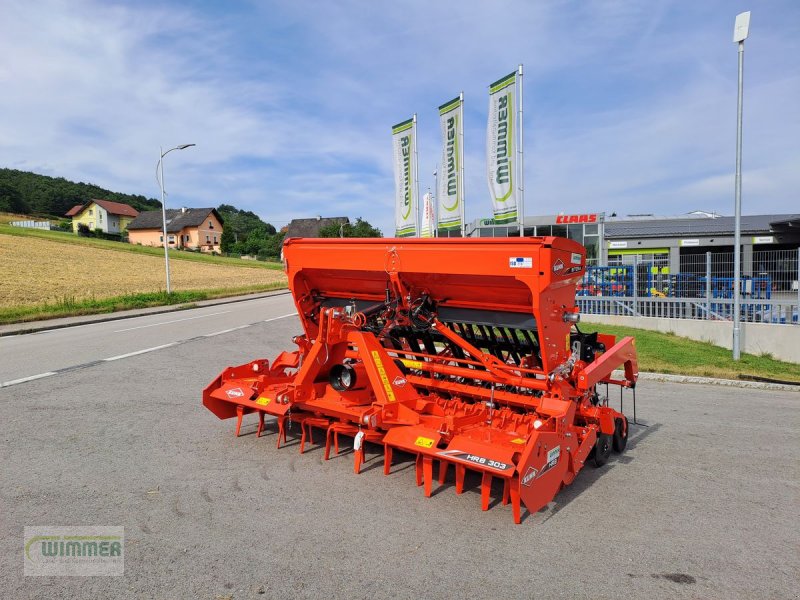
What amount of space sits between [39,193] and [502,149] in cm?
11731

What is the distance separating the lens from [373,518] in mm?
4105

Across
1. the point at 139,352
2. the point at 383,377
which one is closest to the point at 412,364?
the point at 383,377

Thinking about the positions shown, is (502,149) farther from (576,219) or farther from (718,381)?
(576,219)

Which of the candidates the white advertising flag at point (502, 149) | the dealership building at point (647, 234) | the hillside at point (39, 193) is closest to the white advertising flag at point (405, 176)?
the white advertising flag at point (502, 149)

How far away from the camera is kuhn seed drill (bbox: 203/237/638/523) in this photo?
176 inches

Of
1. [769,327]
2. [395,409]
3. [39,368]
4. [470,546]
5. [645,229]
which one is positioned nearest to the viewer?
[470,546]

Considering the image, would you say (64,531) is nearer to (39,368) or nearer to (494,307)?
(494,307)

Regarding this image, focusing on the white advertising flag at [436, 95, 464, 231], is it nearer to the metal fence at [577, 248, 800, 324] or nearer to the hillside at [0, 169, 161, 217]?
the metal fence at [577, 248, 800, 324]

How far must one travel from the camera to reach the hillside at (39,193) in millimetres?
98606

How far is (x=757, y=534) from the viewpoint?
3.93 meters

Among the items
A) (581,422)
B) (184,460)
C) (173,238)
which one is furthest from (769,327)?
(173,238)

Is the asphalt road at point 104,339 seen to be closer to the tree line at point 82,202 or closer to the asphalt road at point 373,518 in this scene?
the asphalt road at point 373,518

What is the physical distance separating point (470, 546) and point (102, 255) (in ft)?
171

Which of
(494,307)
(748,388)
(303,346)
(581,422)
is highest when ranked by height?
(494,307)
